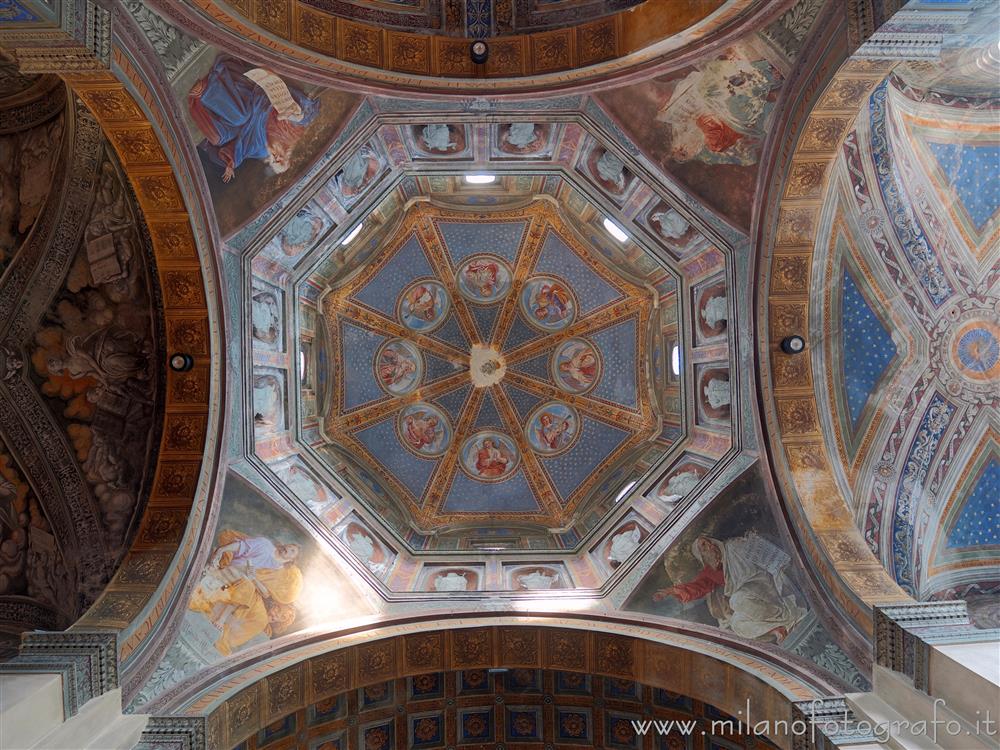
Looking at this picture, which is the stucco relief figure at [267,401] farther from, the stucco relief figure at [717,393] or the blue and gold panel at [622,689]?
the stucco relief figure at [717,393]

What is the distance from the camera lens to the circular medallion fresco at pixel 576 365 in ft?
54.7

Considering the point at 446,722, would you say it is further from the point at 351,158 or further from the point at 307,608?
the point at 351,158

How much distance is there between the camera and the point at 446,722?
11.9m

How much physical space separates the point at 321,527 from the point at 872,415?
10147mm

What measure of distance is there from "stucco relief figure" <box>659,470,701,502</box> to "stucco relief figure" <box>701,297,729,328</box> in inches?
115

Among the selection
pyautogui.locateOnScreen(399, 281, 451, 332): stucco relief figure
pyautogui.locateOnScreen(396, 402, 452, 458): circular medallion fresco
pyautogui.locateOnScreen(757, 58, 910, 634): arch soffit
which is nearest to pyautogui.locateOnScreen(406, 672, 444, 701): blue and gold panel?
pyautogui.locateOnScreen(396, 402, 452, 458): circular medallion fresco

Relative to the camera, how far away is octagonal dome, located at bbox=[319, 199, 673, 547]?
621 inches

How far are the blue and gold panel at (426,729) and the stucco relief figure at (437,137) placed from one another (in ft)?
32.9

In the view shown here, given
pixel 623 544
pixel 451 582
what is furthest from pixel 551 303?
pixel 451 582

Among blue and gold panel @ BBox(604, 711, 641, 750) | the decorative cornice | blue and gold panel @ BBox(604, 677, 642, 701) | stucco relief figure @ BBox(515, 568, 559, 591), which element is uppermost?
stucco relief figure @ BBox(515, 568, 559, 591)

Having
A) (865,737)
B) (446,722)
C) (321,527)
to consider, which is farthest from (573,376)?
(865,737)

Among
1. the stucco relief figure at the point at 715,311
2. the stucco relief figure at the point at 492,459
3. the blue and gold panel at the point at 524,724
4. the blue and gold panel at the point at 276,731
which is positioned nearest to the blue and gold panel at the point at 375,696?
the blue and gold panel at the point at 276,731

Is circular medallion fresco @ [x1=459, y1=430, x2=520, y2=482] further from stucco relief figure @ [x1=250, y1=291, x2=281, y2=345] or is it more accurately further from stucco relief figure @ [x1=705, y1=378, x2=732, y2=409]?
stucco relief figure @ [x1=250, y1=291, x2=281, y2=345]

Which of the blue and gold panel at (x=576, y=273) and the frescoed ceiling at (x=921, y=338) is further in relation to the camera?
the blue and gold panel at (x=576, y=273)
